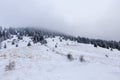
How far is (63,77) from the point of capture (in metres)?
13.4

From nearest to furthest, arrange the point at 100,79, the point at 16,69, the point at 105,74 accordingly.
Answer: the point at 100,79
the point at 105,74
the point at 16,69

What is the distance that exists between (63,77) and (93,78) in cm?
287

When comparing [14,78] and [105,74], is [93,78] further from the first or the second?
[14,78]

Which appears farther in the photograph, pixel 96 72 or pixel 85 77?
pixel 96 72

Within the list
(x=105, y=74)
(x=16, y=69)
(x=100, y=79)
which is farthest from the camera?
(x=16, y=69)

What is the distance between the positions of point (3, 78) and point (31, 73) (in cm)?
276

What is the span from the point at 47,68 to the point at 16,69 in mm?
3575

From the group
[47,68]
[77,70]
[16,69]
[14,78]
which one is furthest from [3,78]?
[77,70]

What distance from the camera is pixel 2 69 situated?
15883mm

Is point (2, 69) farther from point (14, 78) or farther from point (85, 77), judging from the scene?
point (85, 77)

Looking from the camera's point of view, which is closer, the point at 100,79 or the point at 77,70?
the point at 100,79

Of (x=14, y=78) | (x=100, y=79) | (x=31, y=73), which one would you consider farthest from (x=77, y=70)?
(x=14, y=78)

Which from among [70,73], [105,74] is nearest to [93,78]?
[105,74]

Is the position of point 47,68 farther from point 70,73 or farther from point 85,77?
point 85,77
